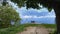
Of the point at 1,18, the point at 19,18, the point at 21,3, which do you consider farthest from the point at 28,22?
the point at 21,3

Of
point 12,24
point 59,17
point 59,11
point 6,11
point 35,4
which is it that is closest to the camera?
point 59,11

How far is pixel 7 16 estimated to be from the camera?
23.2m

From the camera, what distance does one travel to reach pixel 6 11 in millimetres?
22797

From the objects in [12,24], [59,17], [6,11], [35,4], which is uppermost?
[35,4]

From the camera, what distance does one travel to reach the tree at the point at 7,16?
22.6 meters

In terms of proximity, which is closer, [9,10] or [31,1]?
[31,1]

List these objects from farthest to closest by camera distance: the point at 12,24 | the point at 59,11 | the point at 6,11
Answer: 1. the point at 12,24
2. the point at 6,11
3. the point at 59,11

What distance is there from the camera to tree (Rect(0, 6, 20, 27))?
22.6 m

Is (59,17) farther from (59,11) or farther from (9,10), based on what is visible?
(9,10)

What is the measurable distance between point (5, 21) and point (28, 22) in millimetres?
3044

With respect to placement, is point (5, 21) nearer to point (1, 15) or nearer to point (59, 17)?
point (1, 15)

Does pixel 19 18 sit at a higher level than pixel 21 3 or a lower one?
lower

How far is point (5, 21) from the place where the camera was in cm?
2358

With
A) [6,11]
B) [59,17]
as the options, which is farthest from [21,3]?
[6,11]
